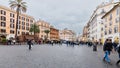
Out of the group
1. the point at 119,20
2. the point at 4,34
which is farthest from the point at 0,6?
the point at 119,20

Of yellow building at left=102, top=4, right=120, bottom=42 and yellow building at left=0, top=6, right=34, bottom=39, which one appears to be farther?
yellow building at left=0, top=6, right=34, bottom=39

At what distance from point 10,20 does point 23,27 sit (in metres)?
14.7

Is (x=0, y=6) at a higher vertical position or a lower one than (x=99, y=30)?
higher

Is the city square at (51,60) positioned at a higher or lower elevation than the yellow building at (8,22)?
lower

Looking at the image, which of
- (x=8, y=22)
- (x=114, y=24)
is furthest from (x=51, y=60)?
(x=8, y=22)

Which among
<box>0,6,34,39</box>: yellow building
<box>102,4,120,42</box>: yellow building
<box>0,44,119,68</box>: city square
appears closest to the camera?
<box>0,44,119,68</box>: city square

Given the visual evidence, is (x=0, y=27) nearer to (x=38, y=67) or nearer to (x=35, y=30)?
(x=35, y=30)

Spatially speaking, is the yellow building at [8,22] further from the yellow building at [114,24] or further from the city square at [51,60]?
A: the city square at [51,60]

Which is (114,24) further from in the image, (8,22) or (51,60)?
(51,60)

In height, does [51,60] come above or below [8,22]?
below

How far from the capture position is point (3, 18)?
3612 inches

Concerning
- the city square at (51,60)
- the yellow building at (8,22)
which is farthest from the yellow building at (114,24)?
the yellow building at (8,22)

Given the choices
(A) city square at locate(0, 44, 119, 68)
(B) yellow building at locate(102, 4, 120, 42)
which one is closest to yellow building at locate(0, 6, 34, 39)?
(B) yellow building at locate(102, 4, 120, 42)

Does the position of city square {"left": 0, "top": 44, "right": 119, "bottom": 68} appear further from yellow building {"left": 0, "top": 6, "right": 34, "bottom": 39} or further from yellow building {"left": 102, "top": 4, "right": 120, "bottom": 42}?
yellow building {"left": 0, "top": 6, "right": 34, "bottom": 39}
